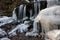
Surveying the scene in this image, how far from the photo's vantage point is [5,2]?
12.5 meters

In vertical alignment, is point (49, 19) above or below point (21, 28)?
above

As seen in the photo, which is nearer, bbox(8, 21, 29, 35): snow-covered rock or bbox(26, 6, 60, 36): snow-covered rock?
bbox(26, 6, 60, 36): snow-covered rock

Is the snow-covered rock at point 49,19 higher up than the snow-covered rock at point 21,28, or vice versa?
the snow-covered rock at point 49,19

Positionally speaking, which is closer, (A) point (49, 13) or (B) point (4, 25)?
(A) point (49, 13)

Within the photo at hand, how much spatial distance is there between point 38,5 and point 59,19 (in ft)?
12.1

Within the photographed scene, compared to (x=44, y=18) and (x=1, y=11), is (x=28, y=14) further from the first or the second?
(x=44, y=18)

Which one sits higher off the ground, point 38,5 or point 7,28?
point 38,5

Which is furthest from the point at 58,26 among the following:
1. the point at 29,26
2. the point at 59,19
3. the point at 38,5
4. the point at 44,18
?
the point at 38,5

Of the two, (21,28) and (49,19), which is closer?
(49,19)

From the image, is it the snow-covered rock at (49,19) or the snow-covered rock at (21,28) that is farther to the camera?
the snow-covered rock at (21,28)

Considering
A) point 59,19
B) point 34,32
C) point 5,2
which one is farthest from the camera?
point 5,2

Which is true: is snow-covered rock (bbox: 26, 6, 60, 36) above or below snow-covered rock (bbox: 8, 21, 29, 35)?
→ above

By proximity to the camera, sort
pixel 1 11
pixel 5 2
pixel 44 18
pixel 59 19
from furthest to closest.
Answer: pixel 5 2 → pixel 1 11 → pixel 44 18 → pixel 59 19

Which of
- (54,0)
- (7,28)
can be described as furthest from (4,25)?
(54,0)
